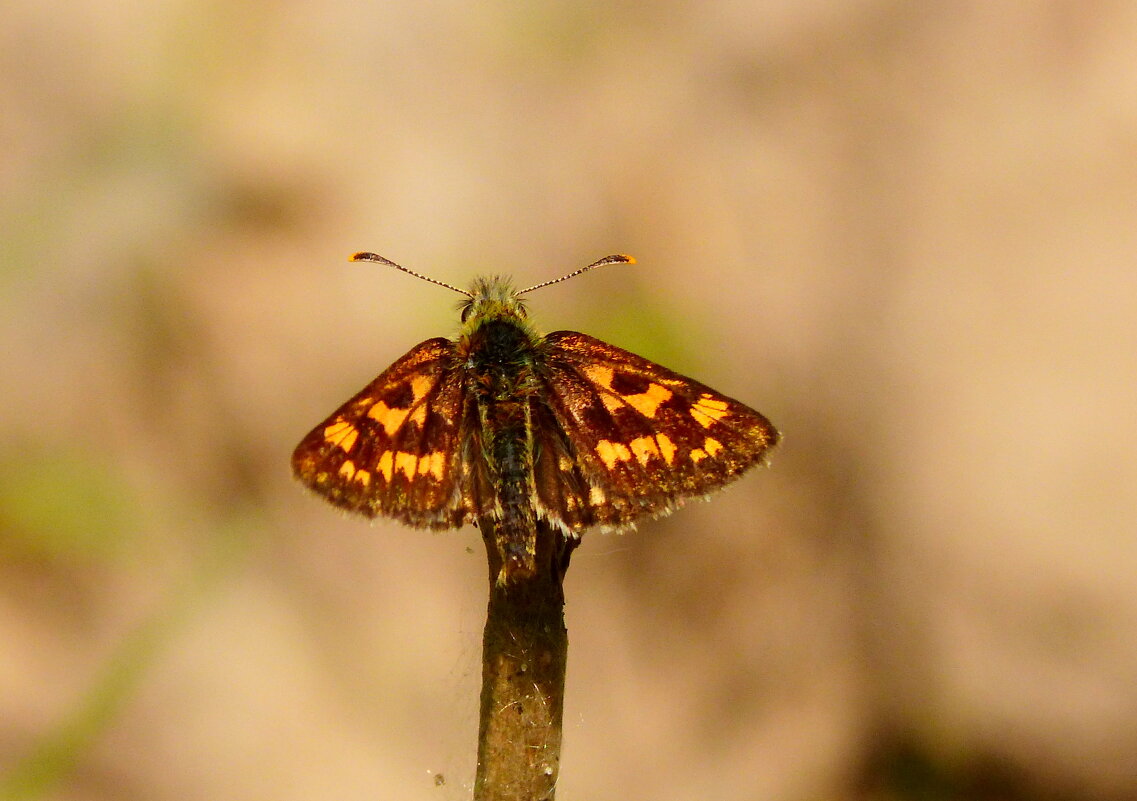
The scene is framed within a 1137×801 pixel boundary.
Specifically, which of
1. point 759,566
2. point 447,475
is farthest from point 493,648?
point 759,566

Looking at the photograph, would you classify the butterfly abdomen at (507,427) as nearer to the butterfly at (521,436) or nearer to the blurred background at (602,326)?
the butterfly at (521,436)

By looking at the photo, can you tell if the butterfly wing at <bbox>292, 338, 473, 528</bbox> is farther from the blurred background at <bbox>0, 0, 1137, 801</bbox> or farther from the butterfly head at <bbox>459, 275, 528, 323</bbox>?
the blurred background at <bbox>0, 0, 1137, 801</bbox>

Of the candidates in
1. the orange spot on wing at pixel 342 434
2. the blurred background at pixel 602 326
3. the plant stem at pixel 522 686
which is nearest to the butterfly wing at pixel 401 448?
the orange spot on wing at pixel 342 434

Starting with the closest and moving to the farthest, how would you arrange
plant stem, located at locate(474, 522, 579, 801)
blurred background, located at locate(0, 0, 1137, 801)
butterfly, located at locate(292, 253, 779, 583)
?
plant stem, located at locate(474, 522, 579, 801), butterfly, located at locate(292, 253, 779, 583), blurred background, located at locate(0, 0, 1137, 801)

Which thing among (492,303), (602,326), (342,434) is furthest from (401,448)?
(602,326)

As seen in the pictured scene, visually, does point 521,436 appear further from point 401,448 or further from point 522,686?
point 522,686

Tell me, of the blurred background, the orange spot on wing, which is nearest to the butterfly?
the orange spot on wing
